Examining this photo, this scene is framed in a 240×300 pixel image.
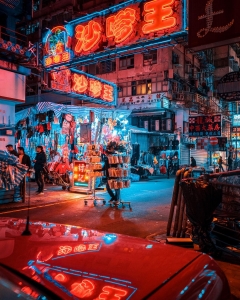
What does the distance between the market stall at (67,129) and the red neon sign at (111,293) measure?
12818 millimetres

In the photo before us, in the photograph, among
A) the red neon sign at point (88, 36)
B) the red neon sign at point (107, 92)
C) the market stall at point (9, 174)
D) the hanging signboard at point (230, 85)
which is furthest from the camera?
the red neon sign at point (107, 92)

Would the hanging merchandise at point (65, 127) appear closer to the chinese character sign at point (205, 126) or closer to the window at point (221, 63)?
the chinese character sign at point (205, 126)

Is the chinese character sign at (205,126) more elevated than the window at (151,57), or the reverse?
the window at (151,57)

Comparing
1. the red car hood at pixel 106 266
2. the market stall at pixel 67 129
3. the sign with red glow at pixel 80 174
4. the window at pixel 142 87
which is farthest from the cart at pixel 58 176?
the window at pixel 142 87

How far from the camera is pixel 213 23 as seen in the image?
707 cm

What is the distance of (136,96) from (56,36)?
15.5m

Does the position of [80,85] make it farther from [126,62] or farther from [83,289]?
[126,62]

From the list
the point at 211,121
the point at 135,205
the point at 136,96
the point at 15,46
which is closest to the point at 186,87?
the point at 136,96

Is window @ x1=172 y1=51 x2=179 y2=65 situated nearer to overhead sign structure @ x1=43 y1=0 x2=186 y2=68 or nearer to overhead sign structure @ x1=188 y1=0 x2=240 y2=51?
overhead sign structure @ x1=43 y1=0 x2=186 y2=68

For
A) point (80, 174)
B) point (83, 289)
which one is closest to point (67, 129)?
point (80, 174)

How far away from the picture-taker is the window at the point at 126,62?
29.4 m

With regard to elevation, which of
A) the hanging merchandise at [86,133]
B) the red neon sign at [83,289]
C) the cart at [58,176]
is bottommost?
the cart at [58,176]

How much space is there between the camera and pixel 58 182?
1553 centimetres

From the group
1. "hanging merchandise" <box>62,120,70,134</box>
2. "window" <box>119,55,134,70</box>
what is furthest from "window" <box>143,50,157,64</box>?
"hanging merchandise" <box>62,120,70,134</box>
